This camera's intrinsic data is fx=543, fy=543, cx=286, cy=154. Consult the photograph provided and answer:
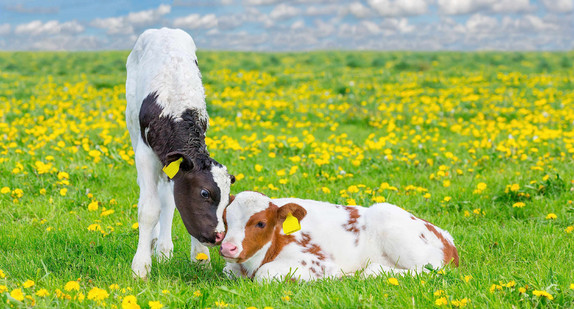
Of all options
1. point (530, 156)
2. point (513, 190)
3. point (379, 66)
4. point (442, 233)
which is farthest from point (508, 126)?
point (379, 66)

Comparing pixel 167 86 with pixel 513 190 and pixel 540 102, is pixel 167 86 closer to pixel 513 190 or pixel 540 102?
pixel 513 190

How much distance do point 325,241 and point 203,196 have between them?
1130mm

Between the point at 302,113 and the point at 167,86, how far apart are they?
8633mm

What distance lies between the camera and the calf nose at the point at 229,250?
391cm

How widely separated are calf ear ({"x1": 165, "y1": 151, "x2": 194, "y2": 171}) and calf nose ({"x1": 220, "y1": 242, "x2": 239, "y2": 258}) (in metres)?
0.64

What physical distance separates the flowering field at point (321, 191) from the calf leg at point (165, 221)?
0.46 ft

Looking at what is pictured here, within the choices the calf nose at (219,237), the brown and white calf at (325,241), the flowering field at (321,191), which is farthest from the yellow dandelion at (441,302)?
the calf nose at (219,237)

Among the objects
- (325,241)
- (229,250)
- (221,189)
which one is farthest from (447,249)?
(221,189)

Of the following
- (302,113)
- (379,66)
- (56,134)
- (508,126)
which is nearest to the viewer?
(56,134)

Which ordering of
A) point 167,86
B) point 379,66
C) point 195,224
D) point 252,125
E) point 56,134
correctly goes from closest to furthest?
point 195,224 → point 167,86 → point 56,134 → point 252,125 → point 379,66

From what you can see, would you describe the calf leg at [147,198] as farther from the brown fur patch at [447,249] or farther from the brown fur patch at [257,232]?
the brown fur patch at [447,249]

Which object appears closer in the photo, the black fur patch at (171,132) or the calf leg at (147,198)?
the black fur patch at (171,132)

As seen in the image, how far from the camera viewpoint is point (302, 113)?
13.2 metres

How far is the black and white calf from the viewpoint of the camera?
13.1 feet
